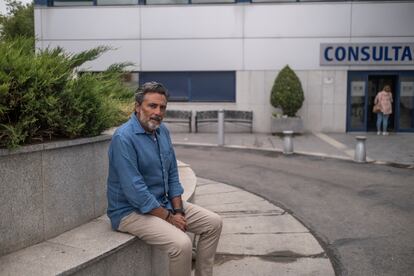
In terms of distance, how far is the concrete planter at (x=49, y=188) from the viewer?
12.0 feet

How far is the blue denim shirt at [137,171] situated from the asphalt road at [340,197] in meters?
2.39

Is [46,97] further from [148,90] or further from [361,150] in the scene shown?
[361,150]

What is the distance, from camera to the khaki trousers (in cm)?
378

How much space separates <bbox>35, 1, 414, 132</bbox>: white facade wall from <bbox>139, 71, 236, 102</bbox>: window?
239 millimetres

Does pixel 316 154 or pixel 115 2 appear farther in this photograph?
pixel 115 2

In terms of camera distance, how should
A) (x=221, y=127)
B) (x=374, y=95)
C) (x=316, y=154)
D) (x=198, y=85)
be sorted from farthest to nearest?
(x=198, y=85)
(x=374, y=95)
(x=221, y=127)
(x=316, y=154)

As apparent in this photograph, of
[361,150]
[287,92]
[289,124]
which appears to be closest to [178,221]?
[361,150]

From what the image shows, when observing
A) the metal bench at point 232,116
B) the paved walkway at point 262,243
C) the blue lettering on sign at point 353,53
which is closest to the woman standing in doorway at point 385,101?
the blue lettering on sign at point 353,53

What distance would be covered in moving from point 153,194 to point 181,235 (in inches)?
18.1

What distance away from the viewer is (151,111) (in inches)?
159

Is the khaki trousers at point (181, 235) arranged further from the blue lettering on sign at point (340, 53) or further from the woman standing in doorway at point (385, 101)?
the blue lettering on sign at point (340, 53)

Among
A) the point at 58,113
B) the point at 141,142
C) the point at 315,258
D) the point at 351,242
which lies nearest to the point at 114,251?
the point at 141,142

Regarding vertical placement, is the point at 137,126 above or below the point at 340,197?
above

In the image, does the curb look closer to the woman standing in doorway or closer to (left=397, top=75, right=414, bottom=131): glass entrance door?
the woman standing in doorway
